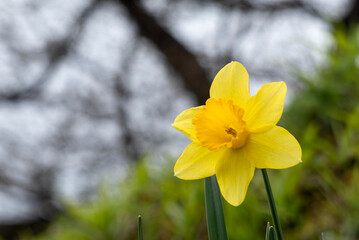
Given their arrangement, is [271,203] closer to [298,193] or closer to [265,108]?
[265,108]

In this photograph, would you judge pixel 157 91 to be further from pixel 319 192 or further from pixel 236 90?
pixel 236 90

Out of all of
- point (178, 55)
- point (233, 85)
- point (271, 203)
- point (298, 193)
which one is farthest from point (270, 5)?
point (271, 203)

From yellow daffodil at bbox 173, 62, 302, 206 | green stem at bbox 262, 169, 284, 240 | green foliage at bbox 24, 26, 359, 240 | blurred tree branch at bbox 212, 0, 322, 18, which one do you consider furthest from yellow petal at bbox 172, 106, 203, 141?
blurred tree branch at bbox 212, 0, 322, 18

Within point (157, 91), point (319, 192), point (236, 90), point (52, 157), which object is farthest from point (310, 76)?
point (52, 157)

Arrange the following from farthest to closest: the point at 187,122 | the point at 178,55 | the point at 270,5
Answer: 1. the point at 178,55
2. the point at 270,5
3. the point at 187,122

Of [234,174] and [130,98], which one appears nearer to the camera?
[234,174]

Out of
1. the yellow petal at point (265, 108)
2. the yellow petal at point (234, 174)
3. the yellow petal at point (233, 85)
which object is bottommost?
the yellow petal at point (234, 174)

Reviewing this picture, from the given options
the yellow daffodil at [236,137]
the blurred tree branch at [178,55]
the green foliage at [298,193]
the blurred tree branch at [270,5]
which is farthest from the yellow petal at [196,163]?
the blurred tree branch at [270,5]

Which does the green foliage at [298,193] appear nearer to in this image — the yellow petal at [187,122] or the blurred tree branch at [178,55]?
the yellow petal at [187,122]
